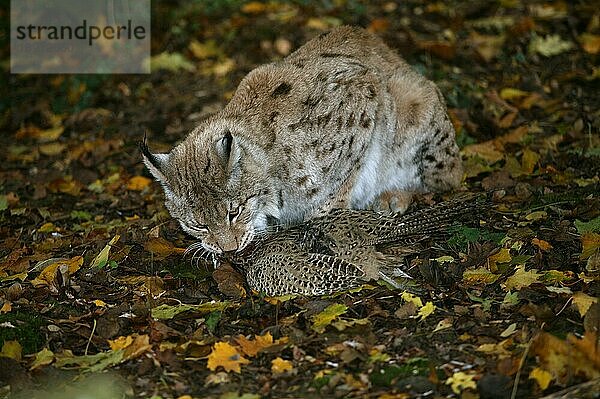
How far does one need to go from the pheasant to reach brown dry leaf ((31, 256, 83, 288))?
1153 millimetres

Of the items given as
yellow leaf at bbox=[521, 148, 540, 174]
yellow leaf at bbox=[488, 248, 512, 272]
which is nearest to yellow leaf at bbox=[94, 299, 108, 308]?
yellow leaf at bbox=[488, 248, 512, 272]

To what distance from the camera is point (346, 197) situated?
715 cm

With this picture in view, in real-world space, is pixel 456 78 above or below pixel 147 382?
above

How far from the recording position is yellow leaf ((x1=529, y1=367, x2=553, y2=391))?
457 centimetres

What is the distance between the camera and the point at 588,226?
6441mm

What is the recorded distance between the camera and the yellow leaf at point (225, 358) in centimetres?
509

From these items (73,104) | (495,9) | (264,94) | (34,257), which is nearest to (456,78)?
(495,9)

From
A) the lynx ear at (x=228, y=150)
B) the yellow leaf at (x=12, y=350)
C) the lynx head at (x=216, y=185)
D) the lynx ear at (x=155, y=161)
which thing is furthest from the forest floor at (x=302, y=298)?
the lynx ear at (x=228, y=150)

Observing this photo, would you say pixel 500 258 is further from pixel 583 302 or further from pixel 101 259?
pixel 101 259

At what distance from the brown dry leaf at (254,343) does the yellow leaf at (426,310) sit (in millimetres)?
963

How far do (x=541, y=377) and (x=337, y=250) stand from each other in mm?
2016

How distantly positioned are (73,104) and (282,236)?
556 cm

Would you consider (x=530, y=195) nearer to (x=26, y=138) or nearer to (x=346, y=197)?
(x=346, y=197)

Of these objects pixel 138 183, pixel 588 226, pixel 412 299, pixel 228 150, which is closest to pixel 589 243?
pixel 588 226
